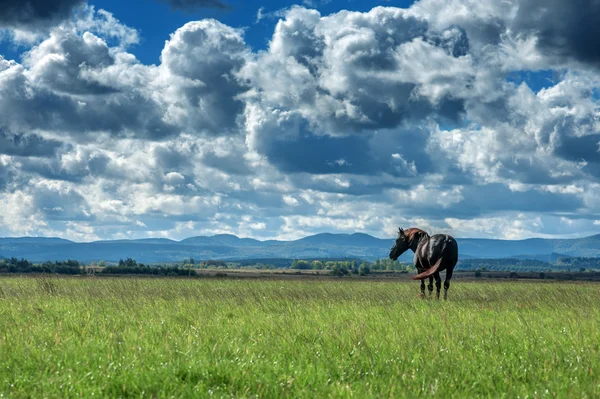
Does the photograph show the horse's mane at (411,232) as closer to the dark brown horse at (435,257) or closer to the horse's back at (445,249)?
the dark brown horse at (435,257)

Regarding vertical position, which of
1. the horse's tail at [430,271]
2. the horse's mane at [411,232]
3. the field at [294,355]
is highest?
the horse's mane at [411,232]

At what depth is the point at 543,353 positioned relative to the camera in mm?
11344

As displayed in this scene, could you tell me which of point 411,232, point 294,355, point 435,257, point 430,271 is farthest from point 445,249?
point 294,355

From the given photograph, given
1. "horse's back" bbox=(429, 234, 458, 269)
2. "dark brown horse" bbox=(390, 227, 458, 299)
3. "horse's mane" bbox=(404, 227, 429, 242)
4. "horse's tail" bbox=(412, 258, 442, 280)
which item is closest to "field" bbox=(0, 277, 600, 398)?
"horse's tail" bbox=(412, 258, 442, 280)

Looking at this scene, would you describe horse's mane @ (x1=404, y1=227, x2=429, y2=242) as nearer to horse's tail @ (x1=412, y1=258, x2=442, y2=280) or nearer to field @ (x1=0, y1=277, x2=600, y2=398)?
horse's tail @ (x1=412, y1=258, x2=442, y2=280)

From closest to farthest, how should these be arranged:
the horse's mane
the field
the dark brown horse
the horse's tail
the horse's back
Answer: the field < the horse's tail < the dark brown horse < the horse's back < the horse's mane

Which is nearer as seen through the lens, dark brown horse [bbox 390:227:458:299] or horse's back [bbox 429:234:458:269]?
dark brown horse [bbox 390:227:458:299]

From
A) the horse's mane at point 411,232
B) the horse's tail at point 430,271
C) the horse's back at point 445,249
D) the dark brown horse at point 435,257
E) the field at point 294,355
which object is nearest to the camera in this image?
the field at point 294,355

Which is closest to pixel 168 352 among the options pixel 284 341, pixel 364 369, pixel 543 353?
pixel 284 341

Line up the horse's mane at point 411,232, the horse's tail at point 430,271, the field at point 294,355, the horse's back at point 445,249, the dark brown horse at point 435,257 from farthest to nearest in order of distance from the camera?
1. the horse's mane at point 411,232
2. the horse's back at point 445,249
3. the dark brown horse at point 435,257
4. the horse's tail at point 430,271
5. the field at point 294,355

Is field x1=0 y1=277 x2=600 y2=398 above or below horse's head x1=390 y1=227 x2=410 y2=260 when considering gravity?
below

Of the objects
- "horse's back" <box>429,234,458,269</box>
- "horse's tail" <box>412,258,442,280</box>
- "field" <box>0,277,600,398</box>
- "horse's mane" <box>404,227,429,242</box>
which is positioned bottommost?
"field" <box>0,277,600,398</box>

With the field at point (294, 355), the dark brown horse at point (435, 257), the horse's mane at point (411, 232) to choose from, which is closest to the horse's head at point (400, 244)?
the horse's mane at point (411, 232)

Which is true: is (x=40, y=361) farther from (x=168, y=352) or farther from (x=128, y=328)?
(x=128, y=328)
